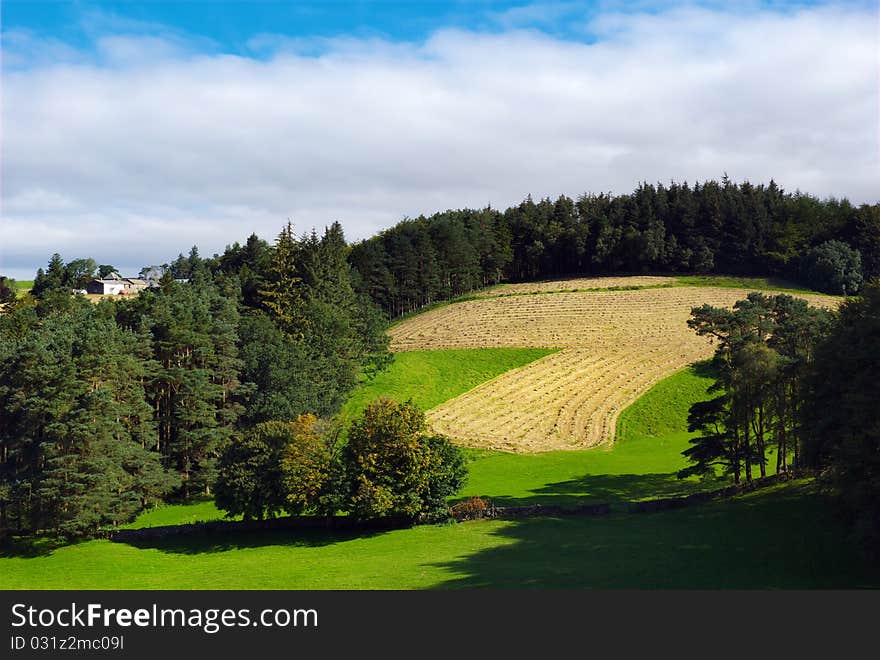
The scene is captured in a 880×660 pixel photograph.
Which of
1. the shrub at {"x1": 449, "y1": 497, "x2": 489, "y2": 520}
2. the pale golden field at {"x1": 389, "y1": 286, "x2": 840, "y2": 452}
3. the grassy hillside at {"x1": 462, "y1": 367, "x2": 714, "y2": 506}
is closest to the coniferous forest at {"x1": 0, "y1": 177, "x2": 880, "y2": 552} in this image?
the shrub at {"x1": 449, "y1": 497, "x2": 489, "y2": 520}

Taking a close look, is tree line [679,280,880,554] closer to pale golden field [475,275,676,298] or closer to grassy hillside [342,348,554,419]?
grassy hillside [342,348,554,419]

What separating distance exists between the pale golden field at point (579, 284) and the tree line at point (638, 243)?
6832mm

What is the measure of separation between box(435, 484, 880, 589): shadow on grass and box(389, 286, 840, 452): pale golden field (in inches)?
830

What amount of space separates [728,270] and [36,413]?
121 metres

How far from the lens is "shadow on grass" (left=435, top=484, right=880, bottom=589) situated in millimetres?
29672

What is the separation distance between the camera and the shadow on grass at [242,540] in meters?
44.1

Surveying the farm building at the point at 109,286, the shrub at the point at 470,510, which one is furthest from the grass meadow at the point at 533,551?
the farm building at the point at 109,286

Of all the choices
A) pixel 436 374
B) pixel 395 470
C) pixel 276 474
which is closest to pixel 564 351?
pixel 436 374

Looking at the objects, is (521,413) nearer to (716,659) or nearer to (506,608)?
(506,608)

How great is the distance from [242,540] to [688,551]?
27.6m

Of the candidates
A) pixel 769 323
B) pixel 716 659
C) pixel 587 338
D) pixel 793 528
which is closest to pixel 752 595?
pixel 716 659

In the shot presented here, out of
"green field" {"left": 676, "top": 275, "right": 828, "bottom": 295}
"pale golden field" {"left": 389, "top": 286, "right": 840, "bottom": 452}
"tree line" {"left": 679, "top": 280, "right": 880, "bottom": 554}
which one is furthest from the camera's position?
"green field" {"left": 676, "top": 275, "right": 828, "bottom": 295}

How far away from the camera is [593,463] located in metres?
58.2

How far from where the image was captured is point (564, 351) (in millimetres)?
89750
